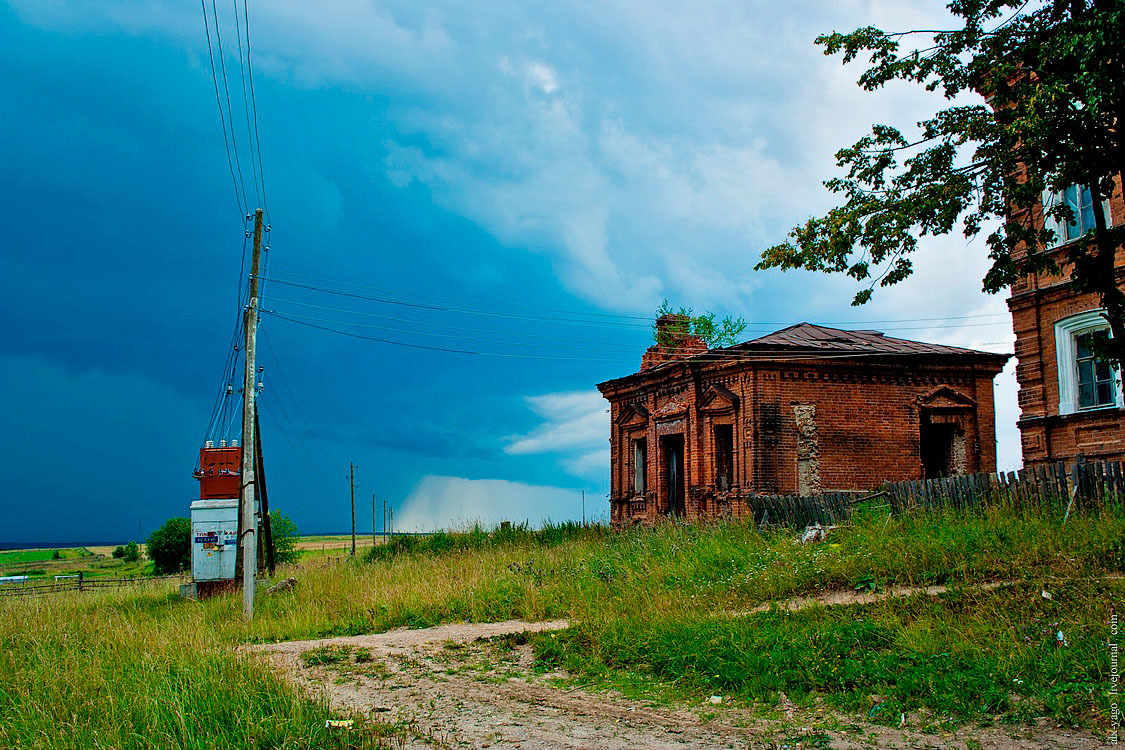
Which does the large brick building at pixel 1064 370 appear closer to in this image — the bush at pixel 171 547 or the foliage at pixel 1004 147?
the foliage at pixel 1004 147

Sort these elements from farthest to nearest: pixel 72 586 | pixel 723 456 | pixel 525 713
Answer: pixel 72 586 → pixel 723 456 → pixel 525 713

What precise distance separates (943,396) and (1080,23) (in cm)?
1505

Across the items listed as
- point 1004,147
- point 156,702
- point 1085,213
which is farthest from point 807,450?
point 156,702

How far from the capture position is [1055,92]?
26.8 ft

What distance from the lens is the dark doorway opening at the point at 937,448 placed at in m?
21.8

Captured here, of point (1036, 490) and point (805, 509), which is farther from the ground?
point (1036, 490)

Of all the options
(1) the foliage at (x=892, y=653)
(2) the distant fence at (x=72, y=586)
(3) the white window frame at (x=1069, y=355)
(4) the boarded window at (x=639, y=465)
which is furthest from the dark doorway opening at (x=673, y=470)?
(2) the distant fence at (x=72, y=586)

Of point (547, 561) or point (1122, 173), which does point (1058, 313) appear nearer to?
point (1122, 173)

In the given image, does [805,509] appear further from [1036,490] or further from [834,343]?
[834,343]

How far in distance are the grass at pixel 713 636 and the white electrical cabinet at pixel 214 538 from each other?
4.26m

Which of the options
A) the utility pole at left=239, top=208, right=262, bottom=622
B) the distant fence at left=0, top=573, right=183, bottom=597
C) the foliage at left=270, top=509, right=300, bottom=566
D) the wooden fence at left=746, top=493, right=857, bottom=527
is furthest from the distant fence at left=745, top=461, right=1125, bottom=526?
the foliage at left=270, top=509, right=300, bottom=566

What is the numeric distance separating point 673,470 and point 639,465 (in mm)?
1972

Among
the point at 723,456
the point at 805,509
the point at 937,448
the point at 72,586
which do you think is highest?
the point at 937,448

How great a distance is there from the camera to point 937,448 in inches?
872
